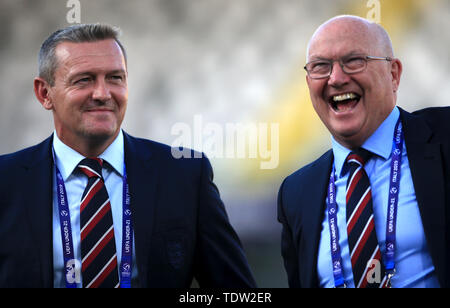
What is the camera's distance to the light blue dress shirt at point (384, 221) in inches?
94.5

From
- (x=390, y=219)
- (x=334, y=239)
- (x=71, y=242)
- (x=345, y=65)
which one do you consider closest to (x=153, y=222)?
(x=71, y=242)

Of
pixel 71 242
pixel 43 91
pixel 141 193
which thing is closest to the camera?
pixel 71 242

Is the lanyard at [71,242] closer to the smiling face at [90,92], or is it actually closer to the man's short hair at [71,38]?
the smiling face at [90,92]

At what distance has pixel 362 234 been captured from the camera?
2500mm

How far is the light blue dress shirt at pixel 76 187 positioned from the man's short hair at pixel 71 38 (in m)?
0.32

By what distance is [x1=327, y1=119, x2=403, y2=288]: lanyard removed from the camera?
2.42m

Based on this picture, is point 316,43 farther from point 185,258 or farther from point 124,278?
point 124,278

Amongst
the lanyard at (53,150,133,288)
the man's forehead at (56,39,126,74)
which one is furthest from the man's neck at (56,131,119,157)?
the man's forehead at (56,39,126,74)

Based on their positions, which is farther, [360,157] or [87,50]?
[87,50]

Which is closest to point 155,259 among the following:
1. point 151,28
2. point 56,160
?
point 56,160

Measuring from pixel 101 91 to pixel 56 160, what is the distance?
Result: 39cm

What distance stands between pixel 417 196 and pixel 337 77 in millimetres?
630

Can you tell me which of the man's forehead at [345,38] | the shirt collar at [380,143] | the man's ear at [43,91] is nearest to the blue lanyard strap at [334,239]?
the shirt collar at [380,143]

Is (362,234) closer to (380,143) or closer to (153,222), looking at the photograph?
(380,143)
